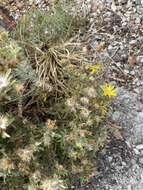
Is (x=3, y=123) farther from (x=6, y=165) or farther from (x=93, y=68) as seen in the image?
(x=93, y=68)

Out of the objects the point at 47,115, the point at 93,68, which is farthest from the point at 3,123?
the point at 93,68

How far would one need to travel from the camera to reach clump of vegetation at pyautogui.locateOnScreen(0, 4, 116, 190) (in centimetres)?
240

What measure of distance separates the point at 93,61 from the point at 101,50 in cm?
18

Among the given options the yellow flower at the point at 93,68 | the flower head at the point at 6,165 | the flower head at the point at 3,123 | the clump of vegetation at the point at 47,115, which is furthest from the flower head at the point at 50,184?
the yellow flower at the point at 93,68

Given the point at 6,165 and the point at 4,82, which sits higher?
the point at 4,82

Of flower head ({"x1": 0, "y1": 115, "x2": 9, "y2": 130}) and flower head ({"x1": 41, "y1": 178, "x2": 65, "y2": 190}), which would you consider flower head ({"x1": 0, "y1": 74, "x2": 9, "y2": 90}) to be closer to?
flower head ({"x1": 0, "y1": 115, "x2": 9, "y2": 130})

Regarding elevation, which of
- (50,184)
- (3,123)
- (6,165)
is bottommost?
(50,184)

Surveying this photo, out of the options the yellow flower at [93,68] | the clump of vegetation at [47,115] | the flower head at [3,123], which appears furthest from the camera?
the yellow flower at [93,68]

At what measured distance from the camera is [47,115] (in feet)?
8.89

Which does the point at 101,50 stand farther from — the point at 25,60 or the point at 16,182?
the point at 16,182

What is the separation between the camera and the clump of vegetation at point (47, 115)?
7.88 feet

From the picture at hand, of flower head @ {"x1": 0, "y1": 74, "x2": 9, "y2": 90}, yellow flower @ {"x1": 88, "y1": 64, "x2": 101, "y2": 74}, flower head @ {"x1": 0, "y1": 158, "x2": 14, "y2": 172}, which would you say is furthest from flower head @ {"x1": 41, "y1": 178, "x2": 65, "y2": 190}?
yellow flower @ {"x1": 88, "y1": 64, "x2": 101, "y2": 74}

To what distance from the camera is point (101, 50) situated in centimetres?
342

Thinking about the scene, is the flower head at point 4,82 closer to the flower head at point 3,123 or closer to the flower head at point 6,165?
the flower head at point 3,123
